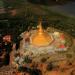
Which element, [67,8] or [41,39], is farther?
[67,8]

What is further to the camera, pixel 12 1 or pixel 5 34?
pixel 12 1

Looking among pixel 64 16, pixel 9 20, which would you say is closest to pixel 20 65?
pixel 9 20

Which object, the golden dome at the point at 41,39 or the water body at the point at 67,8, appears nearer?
the golden dome at the point at 41,39

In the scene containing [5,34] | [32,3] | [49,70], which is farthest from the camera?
[32,3]

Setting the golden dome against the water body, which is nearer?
the golden dome

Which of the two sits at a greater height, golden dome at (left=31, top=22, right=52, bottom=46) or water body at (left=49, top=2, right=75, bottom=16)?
water body at (left=49, top=2, right=75, bottom=16)

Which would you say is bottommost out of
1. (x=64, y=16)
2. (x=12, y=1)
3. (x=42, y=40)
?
(x=42, y=40)

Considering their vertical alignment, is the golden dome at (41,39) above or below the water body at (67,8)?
below

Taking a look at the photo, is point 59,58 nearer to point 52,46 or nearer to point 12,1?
point 52,46
